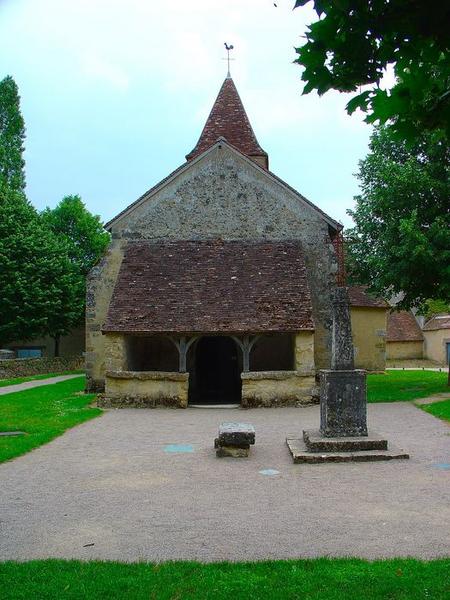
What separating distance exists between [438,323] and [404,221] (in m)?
24.3

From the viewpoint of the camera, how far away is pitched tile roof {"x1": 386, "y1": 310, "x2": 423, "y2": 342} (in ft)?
131

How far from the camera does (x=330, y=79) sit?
3127 mm

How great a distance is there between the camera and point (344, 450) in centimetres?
912

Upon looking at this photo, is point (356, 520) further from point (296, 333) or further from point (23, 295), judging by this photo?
point (23, 295)

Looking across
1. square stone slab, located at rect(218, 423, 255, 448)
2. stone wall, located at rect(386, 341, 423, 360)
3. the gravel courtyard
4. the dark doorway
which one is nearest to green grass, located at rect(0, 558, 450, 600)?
the gravel courtyard

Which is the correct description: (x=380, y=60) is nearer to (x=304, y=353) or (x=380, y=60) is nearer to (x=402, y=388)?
(x=304, y=353)

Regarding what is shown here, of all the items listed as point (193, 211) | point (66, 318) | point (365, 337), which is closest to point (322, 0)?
point (193, 211)

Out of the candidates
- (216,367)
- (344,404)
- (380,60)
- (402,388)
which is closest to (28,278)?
(216,367)

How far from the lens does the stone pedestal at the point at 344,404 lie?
9.42 metres

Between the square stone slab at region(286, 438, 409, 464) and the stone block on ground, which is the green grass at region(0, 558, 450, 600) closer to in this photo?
the square stone slab at region(286, 438, 409, 464)

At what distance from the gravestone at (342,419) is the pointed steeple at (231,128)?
14226 millimetres

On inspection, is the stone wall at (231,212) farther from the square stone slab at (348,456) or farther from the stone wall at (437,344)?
the stone wall at (437,344)

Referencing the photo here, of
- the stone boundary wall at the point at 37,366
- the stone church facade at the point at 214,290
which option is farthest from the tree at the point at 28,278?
the stone church facade at the point at 214,290

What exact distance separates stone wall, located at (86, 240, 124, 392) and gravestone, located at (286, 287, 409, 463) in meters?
10.6
